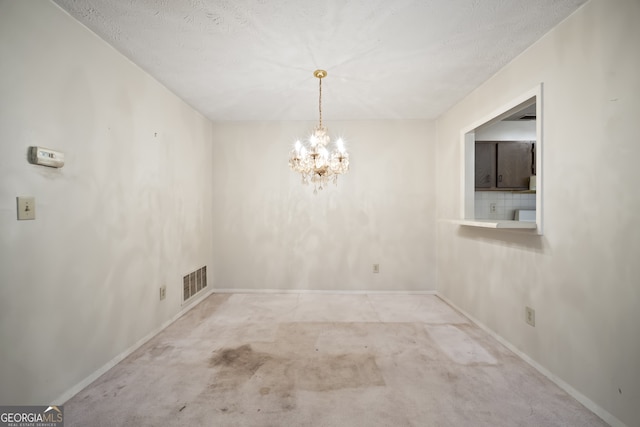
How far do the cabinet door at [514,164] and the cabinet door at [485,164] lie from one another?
0.07 metres

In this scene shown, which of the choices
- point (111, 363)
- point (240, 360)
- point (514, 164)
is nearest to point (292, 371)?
point (240, 360)

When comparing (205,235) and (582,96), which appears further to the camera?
(205,235)

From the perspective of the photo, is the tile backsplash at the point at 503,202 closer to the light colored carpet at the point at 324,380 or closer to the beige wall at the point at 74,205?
the light colored carpet at the point at 324,380

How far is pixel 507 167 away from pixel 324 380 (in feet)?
11.2

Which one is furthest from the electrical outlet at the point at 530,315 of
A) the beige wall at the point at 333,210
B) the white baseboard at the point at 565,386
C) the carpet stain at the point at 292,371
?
the beige wall at the point at 333,210

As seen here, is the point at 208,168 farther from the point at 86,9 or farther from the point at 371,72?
the point at 371,72

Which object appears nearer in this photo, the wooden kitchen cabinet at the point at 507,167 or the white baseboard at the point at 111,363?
the white baseboard at the point at 111,363

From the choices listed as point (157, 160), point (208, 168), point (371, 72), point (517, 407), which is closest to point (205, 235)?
point (208, 168)

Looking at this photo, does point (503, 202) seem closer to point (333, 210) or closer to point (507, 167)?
point (507, 167)

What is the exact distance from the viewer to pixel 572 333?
5.70ft

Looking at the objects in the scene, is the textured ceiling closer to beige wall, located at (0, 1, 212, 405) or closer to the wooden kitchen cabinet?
beige wall, located at (0, 1, 212, 405)

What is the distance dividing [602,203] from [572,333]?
0.84 metres

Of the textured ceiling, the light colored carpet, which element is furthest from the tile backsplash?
the light colored carpet

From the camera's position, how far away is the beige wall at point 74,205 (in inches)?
55.3
